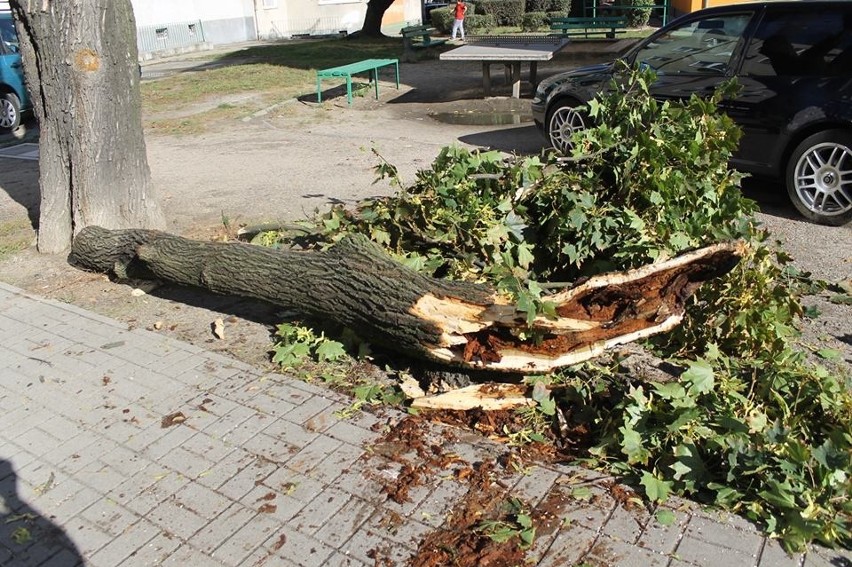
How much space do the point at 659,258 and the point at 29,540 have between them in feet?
11.6

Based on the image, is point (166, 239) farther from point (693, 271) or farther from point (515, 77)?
point (515, 77)

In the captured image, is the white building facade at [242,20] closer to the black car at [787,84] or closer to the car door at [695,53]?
the car door at [695,53]

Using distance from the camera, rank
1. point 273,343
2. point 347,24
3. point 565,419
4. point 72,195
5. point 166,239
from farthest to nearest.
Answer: point 347,24, point 72,195, point 166,239, point 273,343, point 565,419

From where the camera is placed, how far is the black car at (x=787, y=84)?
6.77 meters

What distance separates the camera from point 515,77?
14.0m

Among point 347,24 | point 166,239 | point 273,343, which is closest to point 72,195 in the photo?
point 166,239

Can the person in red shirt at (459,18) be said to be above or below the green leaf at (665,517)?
above

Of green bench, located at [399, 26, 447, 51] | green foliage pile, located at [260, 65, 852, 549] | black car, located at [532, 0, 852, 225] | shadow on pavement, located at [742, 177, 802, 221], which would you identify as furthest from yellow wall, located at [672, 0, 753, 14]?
green foliage pile, located at [260, 65, 852, 549]

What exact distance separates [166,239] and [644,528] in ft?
13.8

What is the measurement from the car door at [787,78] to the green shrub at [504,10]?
1126 inches

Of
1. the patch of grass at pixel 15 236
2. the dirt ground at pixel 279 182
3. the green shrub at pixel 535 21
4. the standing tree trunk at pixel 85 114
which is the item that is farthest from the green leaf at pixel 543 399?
the green shrub at pixel 535 21

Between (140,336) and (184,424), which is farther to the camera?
(140,336)

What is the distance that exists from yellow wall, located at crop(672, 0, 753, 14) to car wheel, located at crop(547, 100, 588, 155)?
10.7 meters

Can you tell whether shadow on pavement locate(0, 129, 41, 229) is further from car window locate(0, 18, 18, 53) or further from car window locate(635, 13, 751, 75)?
car window locate(635, 13, 751, 75)
